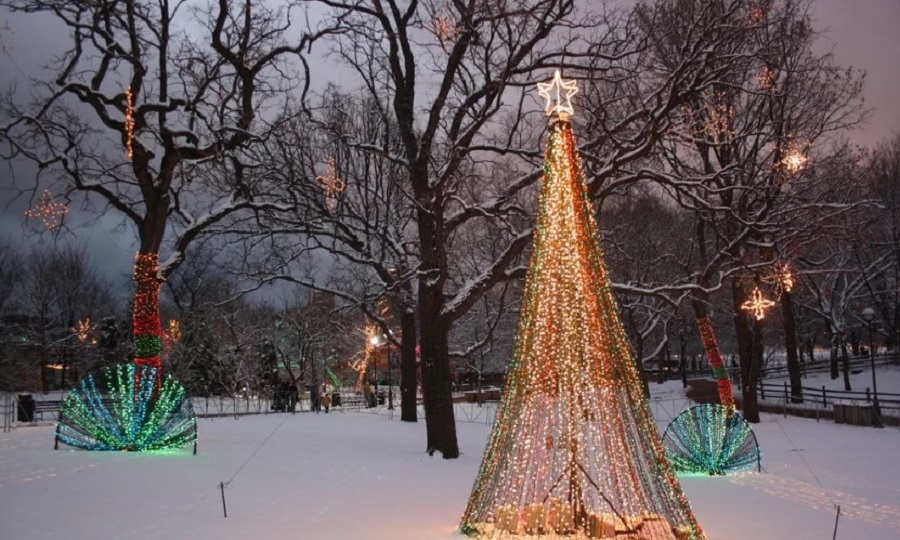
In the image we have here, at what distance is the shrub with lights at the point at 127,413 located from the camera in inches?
454

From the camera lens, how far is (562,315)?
707 cm

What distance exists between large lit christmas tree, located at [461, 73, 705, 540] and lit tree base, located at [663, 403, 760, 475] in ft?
19.3

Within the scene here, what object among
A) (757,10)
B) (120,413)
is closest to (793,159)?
(757,10)

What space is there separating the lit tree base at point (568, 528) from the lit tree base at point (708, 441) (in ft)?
20.1

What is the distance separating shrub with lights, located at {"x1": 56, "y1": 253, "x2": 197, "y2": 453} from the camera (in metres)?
A: 11.5

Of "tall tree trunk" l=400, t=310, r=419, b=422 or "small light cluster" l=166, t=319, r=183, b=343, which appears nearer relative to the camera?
"tall tree trunk" l=400, t=310, r=419, b=422

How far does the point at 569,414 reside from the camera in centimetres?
683

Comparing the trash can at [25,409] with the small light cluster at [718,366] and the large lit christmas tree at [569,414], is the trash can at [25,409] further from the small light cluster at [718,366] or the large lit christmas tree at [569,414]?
the small light cluster at [718,366]

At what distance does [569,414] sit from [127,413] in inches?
323

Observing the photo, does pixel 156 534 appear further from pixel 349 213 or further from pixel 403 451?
pixel 349 213

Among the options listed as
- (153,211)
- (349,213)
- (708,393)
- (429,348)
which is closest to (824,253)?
(708,393)

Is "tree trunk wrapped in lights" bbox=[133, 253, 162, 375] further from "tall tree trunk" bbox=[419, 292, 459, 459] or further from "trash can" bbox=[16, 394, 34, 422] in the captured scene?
"trash can" bbox=[16, 394, 34, 422]

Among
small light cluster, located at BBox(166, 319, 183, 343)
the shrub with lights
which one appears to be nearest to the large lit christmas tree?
the shrub with lights

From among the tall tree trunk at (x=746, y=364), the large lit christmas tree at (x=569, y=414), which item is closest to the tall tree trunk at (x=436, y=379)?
the large lit christmas tree at (x=569, y=414)
